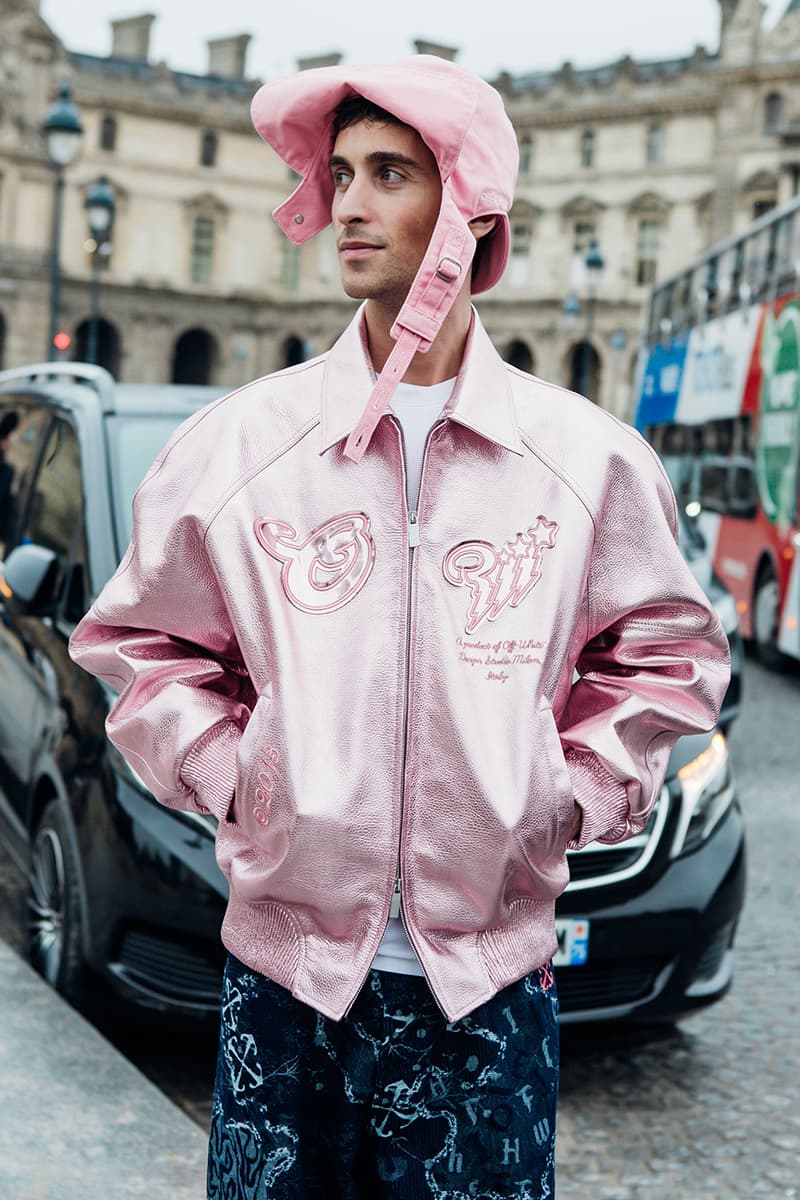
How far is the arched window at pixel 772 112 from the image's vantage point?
5619 centimetres

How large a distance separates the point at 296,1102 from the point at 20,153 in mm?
62748

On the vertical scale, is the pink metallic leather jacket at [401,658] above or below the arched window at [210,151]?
below

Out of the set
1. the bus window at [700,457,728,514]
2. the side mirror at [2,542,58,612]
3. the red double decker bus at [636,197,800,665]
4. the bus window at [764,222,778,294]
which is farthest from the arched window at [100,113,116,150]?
the side mirror at [2,542,58,612]

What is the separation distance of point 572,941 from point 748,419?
12.1 m

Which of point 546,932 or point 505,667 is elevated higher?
point 505,667

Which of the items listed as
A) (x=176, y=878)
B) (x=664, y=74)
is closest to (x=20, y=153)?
(x=664, y=74)

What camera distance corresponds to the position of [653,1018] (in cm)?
422

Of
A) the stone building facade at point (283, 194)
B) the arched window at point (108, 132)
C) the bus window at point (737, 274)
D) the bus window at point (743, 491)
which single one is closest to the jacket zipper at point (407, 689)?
the bus window at point (743, 491)

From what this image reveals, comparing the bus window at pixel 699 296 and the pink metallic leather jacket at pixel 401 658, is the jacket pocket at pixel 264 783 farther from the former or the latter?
the bus window at pixel 699 296

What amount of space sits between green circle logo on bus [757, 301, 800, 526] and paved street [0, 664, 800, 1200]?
852 cm

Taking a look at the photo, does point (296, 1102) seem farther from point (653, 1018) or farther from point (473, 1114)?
point (653, 1018)

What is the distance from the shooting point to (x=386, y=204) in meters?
2.10

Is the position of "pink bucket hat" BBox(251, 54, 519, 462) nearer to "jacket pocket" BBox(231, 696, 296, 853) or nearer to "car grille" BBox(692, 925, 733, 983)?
"jacket pocket" BBox(231, 696, 296, 853)

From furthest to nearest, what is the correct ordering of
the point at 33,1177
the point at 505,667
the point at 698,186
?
the point at 698,186, the point at 33,1177, the point at 505,667
